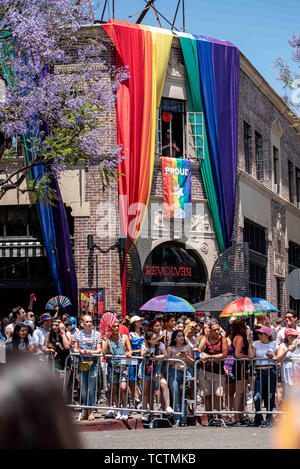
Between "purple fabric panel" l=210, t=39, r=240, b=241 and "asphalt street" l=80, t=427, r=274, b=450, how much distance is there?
47.9 feet

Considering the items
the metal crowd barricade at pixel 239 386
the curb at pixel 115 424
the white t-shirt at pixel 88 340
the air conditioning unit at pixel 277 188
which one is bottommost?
the curb at pixel 115 424

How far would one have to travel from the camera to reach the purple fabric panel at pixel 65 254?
22766 mm

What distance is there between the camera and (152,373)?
12992mm

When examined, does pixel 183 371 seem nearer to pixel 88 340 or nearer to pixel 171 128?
pixel 88 340

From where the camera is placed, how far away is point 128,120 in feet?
78.1

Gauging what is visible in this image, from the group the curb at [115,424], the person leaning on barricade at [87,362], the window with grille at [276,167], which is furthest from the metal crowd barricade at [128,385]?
the window with grille at [276,167]

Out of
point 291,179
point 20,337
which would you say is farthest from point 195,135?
point 20,337

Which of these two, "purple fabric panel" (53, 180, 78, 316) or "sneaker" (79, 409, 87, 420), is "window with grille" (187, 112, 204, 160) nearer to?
"purple fabric panel" (53, 180, 78, 316)

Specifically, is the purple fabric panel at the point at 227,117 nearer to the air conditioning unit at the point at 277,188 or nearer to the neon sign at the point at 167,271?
the neon sign at the point at 167,271

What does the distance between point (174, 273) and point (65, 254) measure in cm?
371

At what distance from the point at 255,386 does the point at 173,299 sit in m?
5.27

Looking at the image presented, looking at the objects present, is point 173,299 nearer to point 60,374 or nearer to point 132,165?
point 60,374

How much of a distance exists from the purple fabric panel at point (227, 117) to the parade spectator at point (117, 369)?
12.5 metres
